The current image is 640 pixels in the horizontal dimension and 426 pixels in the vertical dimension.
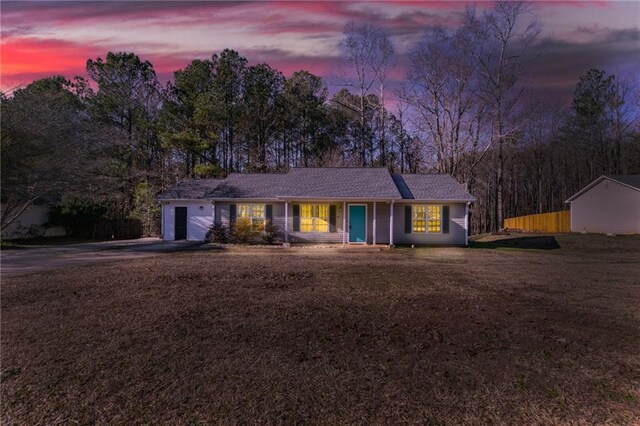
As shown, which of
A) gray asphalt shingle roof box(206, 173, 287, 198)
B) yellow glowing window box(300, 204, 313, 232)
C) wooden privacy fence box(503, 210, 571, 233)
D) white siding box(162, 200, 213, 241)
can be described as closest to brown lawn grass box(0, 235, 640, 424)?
yellow glowing window box(300, 204, 313, 232)

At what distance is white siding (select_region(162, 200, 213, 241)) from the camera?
22.5 m

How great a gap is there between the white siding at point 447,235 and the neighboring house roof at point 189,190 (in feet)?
36.7

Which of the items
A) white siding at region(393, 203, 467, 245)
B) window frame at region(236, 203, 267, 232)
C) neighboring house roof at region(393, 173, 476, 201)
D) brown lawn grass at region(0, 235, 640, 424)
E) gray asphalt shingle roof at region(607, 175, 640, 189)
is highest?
gray asphalt shingle roof at region(607, 175, 640, 189)

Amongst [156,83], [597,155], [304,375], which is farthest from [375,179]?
[597,155]

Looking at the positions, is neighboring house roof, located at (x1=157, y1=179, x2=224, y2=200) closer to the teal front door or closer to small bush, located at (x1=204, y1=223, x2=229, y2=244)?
small bush, located at (x1=204, y1=223, x2=229, y2=244)

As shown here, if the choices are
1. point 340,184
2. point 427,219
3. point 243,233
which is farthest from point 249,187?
point 427,219

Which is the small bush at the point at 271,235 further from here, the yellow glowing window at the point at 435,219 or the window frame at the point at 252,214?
the yellow glowing window at the point at 435,219

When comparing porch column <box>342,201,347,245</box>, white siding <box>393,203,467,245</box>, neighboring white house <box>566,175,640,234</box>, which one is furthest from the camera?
neighboring white house <box>566,175,640,234</box>

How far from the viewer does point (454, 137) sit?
32625 millimetres

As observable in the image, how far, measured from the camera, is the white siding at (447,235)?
2045 cm

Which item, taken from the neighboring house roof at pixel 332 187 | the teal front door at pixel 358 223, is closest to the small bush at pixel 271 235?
the neighboring house roof at pixel 332 187

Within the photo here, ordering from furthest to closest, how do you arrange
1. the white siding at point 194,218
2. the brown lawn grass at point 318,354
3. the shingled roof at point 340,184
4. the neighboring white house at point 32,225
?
1. the white siding at point 194,218
2. the neighboring white house at point 32,225
3. the shingled roof at point 340,184
4. the brown lawn grass at point 318,354

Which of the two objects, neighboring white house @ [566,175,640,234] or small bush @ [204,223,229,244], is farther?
neighboring white house @ [566,175,640,234]

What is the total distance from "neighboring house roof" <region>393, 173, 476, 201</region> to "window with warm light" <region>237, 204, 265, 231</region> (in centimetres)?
755
